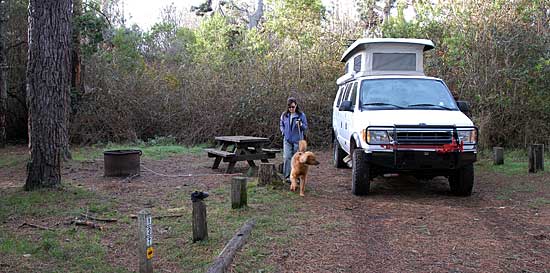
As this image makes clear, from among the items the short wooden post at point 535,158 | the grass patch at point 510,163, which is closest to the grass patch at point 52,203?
the grass patch at point 510,163

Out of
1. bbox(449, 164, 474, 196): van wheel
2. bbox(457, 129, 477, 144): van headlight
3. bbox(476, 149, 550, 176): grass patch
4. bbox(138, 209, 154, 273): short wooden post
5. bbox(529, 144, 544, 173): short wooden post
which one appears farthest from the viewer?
bbox(476, 149, 550, 176): grass patch

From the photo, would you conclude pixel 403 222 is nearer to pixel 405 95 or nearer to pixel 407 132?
pixel 407 132

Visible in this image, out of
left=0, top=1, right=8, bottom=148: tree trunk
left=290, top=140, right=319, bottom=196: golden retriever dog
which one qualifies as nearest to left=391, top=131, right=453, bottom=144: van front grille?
left=290, top=140, right=319, bottom=196: golden retriever dog

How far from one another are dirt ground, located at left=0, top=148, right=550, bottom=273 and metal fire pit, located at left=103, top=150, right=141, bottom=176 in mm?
290

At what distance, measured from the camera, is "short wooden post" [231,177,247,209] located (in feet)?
23.3

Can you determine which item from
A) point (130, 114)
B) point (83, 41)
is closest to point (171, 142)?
point (130, 114)

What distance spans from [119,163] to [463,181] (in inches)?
255

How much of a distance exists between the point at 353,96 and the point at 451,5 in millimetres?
7913

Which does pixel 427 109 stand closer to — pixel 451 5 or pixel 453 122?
pixel 453 122

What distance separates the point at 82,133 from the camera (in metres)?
17.6

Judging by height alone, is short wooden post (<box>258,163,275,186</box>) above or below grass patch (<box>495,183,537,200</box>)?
above

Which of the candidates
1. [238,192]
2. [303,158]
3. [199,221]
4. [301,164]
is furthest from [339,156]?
[199,221]

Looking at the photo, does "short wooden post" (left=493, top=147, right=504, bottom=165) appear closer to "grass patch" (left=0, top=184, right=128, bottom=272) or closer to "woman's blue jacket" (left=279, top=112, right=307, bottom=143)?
"woman's blue jacket" (left=279, top=112, right=307, bottom=143)

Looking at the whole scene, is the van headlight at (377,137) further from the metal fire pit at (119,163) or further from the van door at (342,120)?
the metal fire pit at (119,163)
